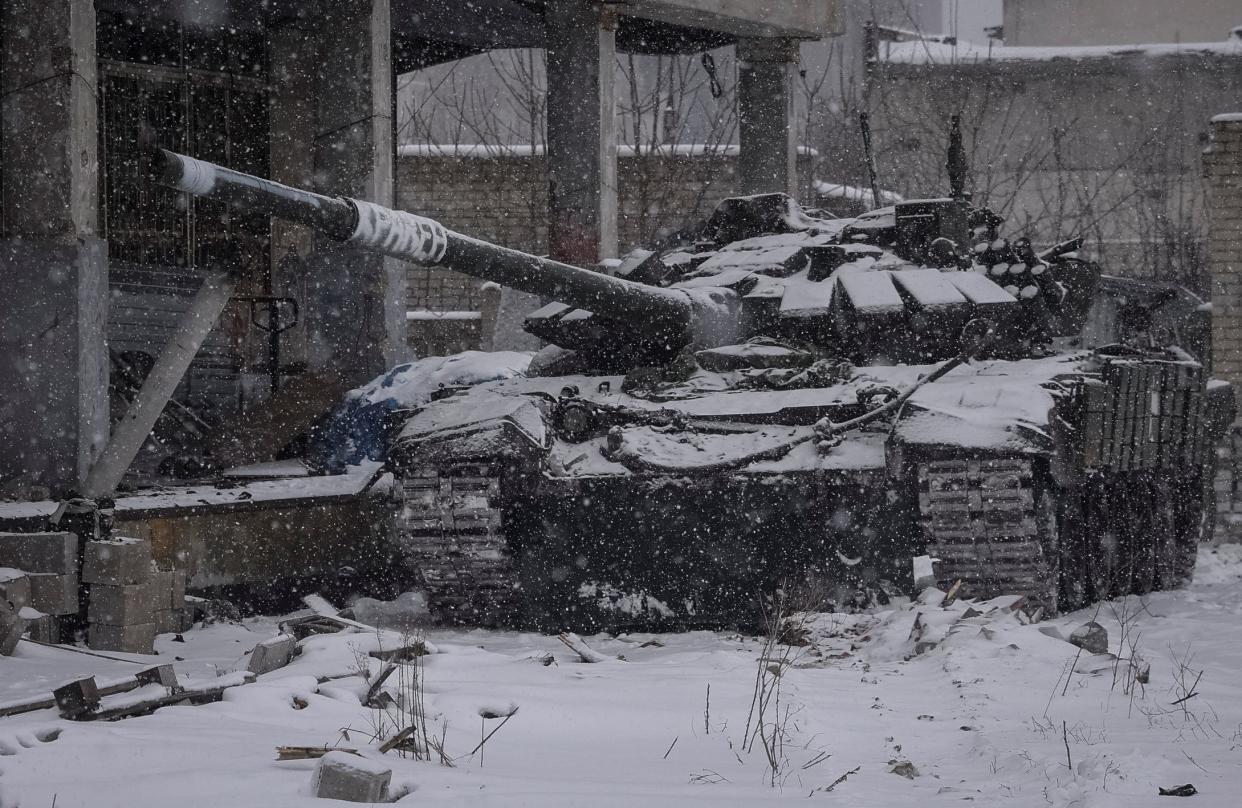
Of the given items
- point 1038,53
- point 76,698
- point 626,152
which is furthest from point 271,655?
point 1038,53

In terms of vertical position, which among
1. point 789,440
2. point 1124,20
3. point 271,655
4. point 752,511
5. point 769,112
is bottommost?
point 271,655

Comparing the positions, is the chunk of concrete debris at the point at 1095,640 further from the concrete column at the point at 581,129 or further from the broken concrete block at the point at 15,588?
the concrete column at the point at 581,129

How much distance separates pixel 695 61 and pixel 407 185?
8478 millimetres

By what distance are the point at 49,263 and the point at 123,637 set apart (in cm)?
253

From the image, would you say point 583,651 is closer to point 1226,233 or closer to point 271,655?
point 271,655

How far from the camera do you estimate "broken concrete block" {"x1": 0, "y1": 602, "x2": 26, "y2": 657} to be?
211 inches

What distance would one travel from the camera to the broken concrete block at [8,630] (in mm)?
5359

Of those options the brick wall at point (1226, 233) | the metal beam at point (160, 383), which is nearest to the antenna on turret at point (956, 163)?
the metal beam at point (160, 383)

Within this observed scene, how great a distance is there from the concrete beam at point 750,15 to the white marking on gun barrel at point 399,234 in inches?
251

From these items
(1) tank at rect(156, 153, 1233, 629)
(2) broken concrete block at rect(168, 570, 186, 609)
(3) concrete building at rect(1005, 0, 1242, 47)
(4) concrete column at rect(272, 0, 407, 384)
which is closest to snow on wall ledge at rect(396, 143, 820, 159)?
(4) concrete column at rect(272, 0, 407, 384)

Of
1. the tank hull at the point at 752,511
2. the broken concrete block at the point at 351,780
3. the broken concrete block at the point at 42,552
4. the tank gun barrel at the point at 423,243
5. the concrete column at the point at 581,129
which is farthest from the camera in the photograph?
the concrete column at the point at 581,129

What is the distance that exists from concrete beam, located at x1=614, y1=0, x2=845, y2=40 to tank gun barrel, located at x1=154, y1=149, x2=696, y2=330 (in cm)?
549

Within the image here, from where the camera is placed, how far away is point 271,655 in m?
4.82

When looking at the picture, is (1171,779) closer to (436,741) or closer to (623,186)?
(436,741)
